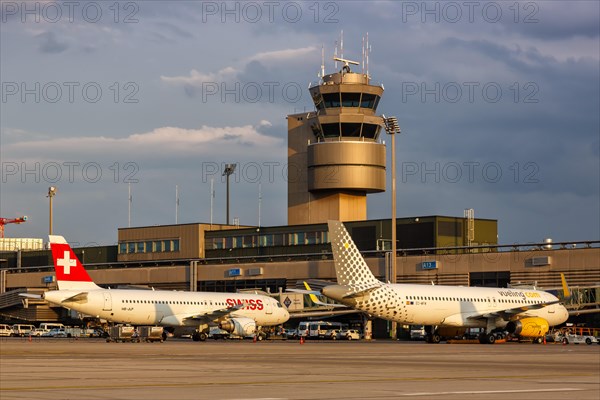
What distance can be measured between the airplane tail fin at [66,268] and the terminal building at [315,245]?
1069 inches

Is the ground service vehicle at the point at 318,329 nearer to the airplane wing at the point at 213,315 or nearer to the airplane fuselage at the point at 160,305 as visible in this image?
the airplane fuselage at the point at 160,305

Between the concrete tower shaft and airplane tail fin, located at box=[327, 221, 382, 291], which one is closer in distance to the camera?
airplane tail fin, located at box=[327, 221, 382, 291]

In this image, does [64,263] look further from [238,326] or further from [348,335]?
[348,335]

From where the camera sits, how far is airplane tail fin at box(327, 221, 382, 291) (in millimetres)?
73312

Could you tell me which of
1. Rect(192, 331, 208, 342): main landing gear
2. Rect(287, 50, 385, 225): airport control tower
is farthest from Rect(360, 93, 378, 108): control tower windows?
Rect(192, 331, 208, 342): main landing gear

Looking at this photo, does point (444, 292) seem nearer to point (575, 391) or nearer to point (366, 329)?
point (366, 329)

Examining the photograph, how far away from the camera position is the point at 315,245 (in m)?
122

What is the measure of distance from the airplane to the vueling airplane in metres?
14.8

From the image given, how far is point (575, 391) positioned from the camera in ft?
79.3

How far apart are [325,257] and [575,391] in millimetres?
91809

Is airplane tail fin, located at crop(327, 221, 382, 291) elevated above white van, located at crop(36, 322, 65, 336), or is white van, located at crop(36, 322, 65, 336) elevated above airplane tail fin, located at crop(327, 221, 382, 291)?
airplane tail fin, located at crop(327, 221, 382, 291)

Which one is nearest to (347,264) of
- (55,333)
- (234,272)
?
(55,333)

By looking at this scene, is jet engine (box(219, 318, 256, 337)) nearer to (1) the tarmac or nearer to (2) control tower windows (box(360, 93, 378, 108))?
(1) the tarmac

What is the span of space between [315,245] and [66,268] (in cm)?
4630
